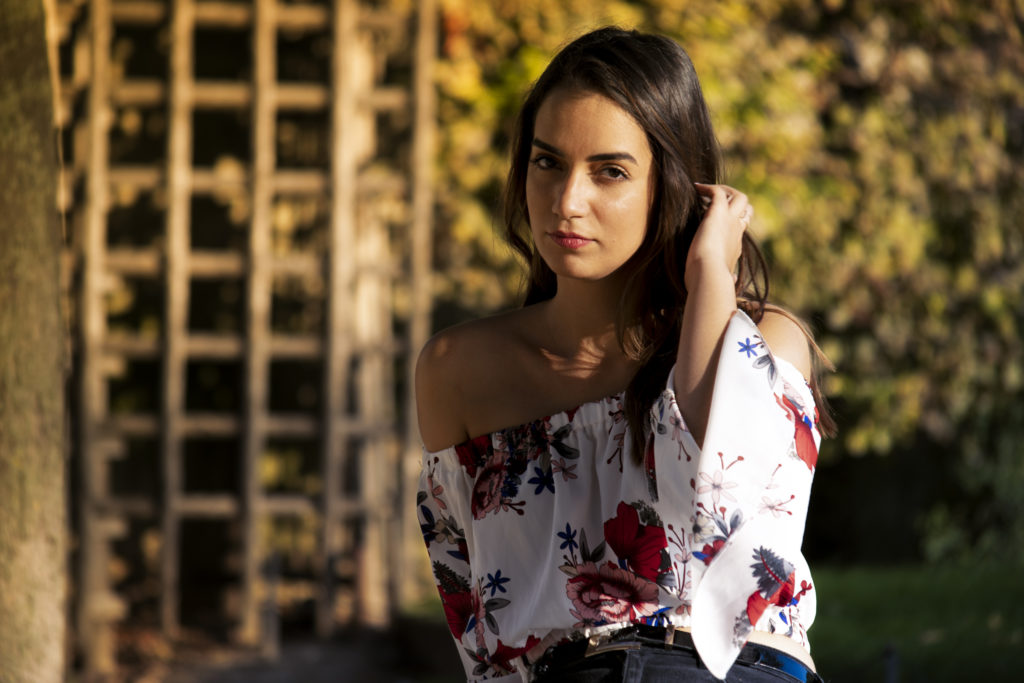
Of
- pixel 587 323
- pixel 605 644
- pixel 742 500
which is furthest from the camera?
pixel 587 323

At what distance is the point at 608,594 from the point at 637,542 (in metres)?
0.09

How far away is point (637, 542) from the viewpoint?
5.89ft

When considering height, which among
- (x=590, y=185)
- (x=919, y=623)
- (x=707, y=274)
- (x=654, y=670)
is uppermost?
(x=590, y=185)

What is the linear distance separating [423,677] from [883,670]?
6.41 feet

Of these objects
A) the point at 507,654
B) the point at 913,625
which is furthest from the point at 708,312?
the point at 913,625

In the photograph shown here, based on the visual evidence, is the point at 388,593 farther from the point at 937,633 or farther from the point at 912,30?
the point at 912,30

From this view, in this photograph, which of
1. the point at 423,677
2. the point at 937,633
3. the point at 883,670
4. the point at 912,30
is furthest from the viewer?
the point at 912,30

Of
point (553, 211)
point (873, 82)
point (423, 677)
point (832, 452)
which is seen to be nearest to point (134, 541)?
point (423, 677)

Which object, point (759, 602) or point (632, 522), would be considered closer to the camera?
point (759, 602)

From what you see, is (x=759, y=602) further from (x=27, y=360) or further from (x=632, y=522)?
(x=27, y=360)

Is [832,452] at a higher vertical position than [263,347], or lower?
lower

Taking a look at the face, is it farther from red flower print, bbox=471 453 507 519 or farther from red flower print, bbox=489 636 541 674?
red flower print, bbox=489 636 541 674

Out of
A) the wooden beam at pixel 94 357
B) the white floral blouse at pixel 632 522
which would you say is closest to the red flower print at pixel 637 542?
the white floral blouse at pixel 632 522

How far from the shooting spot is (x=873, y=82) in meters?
5.49
